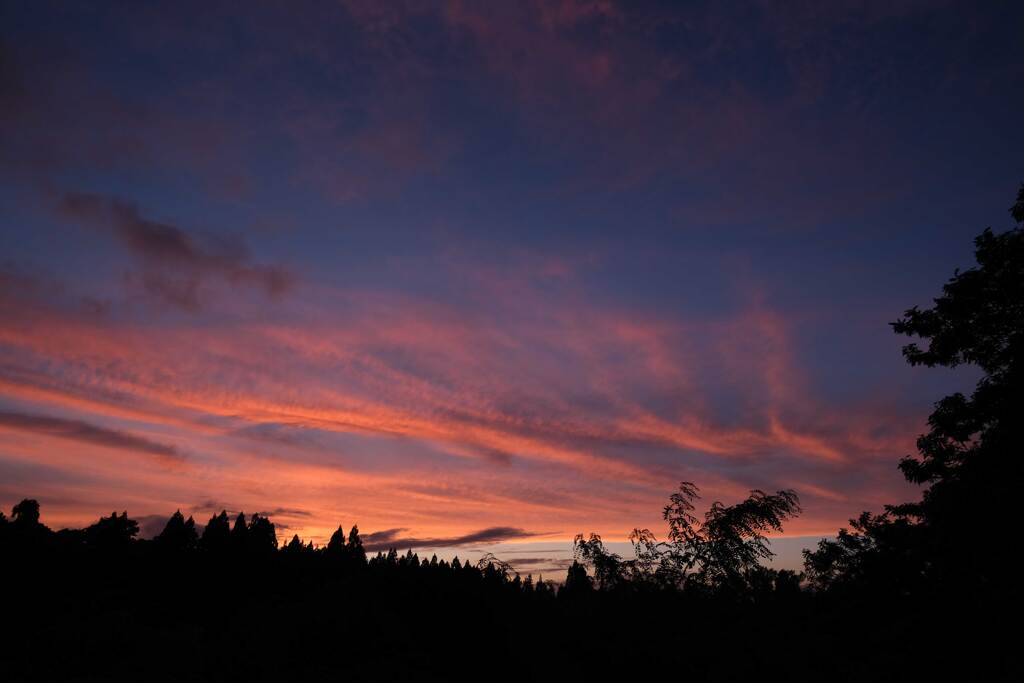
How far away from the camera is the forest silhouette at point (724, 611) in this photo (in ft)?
42.7

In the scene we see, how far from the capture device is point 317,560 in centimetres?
9144

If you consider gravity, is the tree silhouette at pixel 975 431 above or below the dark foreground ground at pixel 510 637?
above

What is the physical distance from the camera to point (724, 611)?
19.7 meters

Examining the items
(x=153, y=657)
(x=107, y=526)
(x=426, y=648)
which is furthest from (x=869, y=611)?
(x=107, y=526)

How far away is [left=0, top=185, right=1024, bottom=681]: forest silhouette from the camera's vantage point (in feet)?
42.7

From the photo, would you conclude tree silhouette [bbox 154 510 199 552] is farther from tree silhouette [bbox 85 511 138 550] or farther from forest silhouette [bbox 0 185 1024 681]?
forest silhouette [bbox 0 185 1024 681]

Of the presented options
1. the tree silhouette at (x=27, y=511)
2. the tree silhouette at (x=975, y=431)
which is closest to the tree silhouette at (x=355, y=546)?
the tree silhouette at (x=27, y=511)

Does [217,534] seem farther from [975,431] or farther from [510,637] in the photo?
[975,431]

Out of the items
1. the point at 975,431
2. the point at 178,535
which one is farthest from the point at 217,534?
the point at 975,431

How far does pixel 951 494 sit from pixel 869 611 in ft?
19.2

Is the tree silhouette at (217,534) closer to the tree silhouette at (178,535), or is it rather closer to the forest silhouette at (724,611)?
the tree silhouette at (178,535)

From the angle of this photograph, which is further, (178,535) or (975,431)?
(178,535)

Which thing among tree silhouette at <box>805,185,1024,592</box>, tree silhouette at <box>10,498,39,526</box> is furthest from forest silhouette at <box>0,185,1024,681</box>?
tree silhouette at <box>10,498,39,526</box>

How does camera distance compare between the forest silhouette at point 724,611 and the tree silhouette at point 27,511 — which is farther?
the tree silhouette at point 27,511
